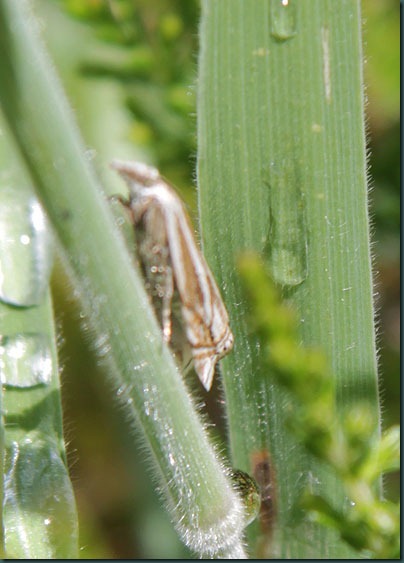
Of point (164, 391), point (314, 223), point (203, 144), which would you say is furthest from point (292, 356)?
point (203, 144)

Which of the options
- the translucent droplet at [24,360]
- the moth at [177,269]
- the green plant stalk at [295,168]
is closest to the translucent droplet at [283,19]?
the green plant stalk at [295,168]

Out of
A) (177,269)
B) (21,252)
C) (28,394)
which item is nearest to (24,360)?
(28,394)

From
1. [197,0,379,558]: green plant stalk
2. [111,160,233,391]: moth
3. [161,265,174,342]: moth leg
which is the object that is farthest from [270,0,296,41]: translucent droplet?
[161,265,174,342]: moth leg

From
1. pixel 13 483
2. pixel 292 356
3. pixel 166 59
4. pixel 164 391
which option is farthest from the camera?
pixel 166 59

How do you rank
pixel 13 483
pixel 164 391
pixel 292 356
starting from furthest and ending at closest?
pixel 13 483, pixel 164 391, pixel 292 356

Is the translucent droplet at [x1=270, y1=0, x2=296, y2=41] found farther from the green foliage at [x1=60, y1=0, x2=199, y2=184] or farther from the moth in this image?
the green foliage at [x1=60, y1=0, x2=199, y2=184]

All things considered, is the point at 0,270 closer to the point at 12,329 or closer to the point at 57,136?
the point at 12,329

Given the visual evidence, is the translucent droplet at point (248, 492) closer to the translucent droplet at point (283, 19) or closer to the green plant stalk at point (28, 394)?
the green plant stalk at point (28, 394)
